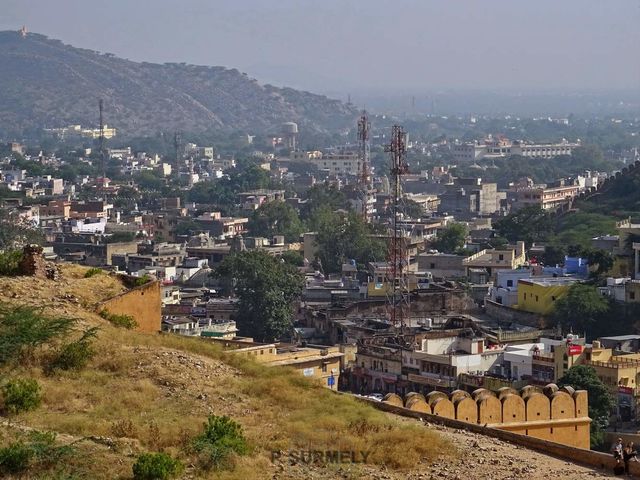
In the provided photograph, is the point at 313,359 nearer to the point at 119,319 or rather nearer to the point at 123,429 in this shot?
the point at 119,319

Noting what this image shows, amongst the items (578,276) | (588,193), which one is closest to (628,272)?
(578,276)

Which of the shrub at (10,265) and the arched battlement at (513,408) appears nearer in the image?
the arched battlement at (513,408)

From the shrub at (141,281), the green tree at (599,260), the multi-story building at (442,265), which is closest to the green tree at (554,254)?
the multi-story building at (442,265)

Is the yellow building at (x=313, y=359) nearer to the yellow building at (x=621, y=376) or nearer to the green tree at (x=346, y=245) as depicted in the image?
the yellow building at (x=621, y=376)

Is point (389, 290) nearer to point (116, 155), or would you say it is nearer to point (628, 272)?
point (628, 272)

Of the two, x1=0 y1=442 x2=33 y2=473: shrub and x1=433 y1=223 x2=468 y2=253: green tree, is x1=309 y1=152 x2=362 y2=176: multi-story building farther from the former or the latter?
x1=0 y1=442 x2=33 y2=473: shrub

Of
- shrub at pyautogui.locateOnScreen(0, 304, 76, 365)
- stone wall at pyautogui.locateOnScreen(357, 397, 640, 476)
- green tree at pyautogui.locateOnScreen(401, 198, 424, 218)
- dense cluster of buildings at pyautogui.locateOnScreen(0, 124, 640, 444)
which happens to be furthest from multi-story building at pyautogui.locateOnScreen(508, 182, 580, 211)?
stone wall at pyautogui.locateOnScreen(357, 397, 640, 476)
